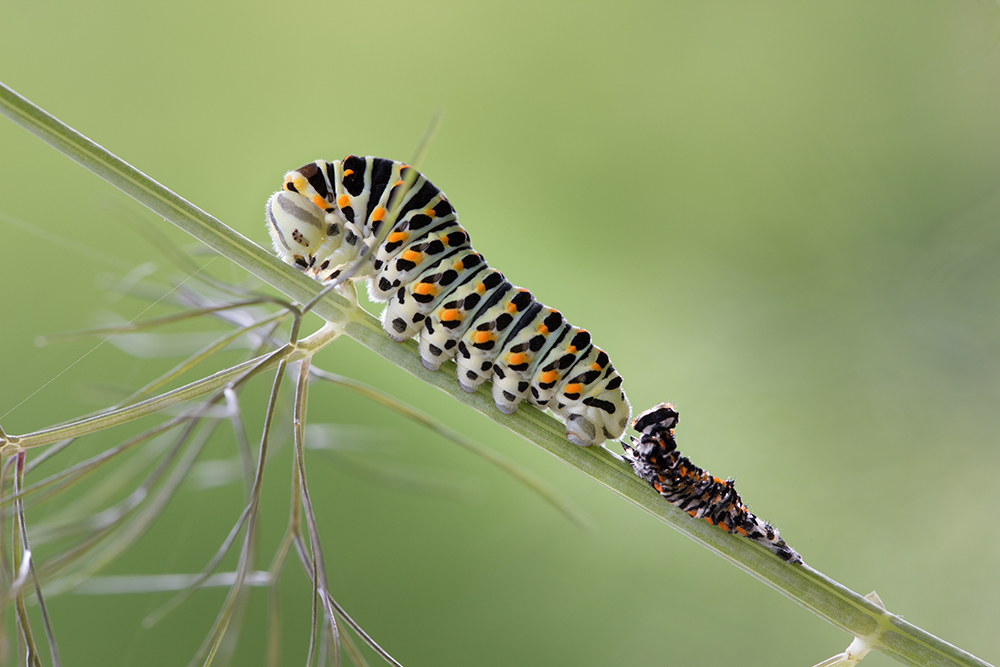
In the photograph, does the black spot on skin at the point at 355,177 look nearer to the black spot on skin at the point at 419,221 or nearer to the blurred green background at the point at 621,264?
the black spot on skin at the point at 419,221

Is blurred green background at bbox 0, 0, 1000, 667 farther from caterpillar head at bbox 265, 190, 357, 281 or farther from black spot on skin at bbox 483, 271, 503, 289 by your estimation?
black spot on skin at bbox 483, 271, 503, 289

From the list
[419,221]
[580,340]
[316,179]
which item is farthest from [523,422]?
[316,179]

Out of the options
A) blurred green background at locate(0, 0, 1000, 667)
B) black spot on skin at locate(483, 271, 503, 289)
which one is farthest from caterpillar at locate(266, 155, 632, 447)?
blurred green background at locate(0, 0, 1000, 667)

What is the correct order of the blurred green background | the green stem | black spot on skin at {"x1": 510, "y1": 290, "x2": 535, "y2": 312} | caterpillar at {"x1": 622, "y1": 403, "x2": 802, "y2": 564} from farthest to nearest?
the blurred green background
black spot on skin at {"x1": 510, "y1": 290, "x2": 535, "y2": 312}
caterpillar at {"x1": 622, "y1": 403, "x2": 802, "y2": 564}
the green stem

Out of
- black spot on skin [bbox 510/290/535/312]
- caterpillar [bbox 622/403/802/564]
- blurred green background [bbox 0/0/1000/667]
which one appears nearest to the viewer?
caterpillar [bbox 622/403/802/564]

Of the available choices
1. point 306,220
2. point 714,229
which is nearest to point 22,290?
point 306,220

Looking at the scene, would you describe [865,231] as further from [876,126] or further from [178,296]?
[178,296]

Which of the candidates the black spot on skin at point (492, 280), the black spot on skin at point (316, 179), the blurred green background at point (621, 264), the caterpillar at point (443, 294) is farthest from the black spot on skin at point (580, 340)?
the blurred green background at point (621, 264)
